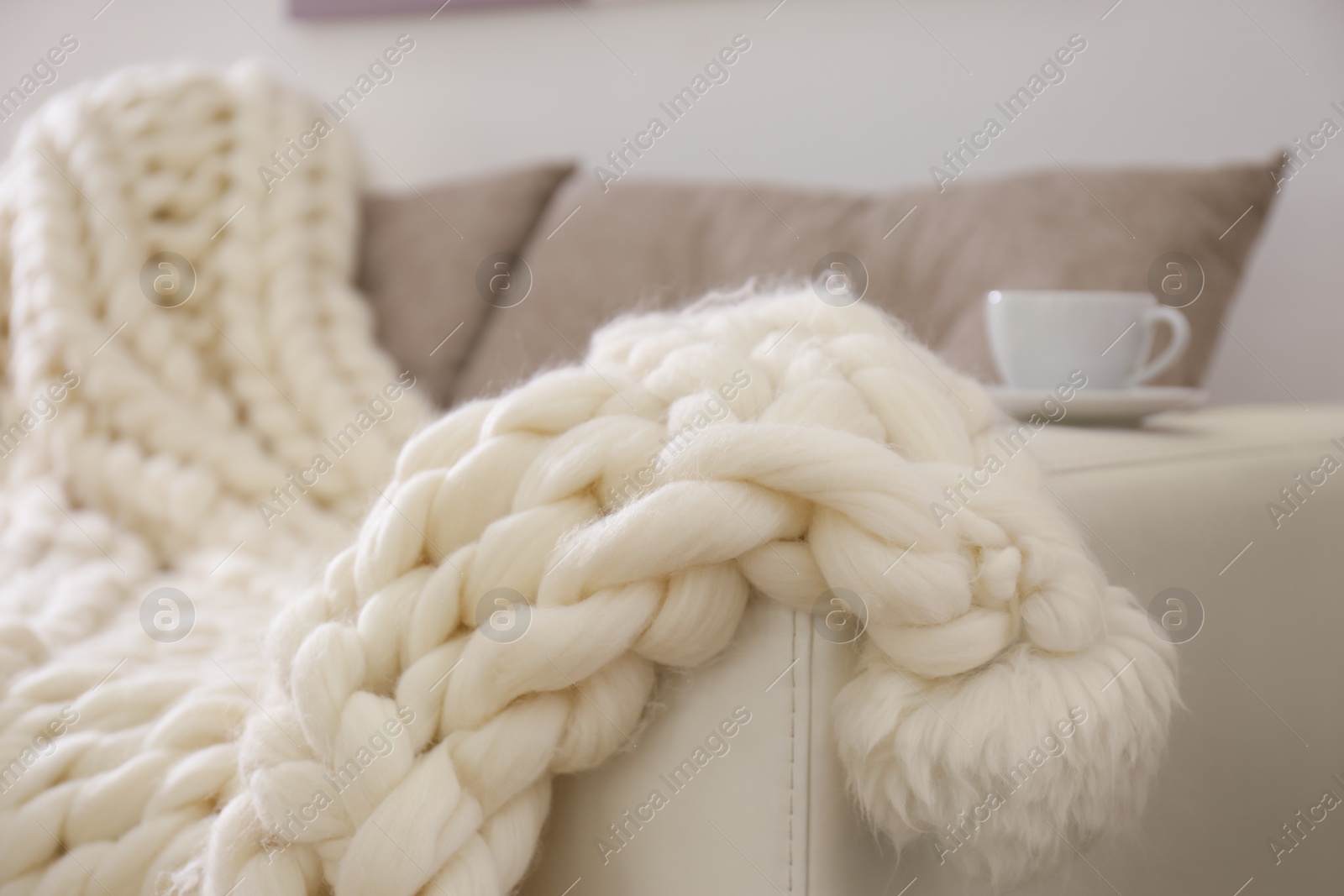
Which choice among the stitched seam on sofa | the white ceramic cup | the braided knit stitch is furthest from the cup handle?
the braided knit stitch

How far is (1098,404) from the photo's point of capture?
31.8 inches

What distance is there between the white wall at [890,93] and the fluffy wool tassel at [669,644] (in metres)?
1.08

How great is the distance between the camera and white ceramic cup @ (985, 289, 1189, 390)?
892 millimetres

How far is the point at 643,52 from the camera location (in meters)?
1.64

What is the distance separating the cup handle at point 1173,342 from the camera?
92 centimetres

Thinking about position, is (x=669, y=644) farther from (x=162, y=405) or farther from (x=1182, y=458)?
(x=162, y=405)

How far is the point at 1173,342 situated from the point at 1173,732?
51cm

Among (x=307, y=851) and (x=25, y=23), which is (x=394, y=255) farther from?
(x=25, y=23)

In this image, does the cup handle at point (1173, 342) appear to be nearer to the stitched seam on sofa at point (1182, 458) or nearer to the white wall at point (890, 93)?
the stitched seam on sofa at point (1182, 458)

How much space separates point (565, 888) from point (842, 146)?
4.16ft

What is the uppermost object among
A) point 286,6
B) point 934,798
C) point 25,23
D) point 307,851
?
point 25,23

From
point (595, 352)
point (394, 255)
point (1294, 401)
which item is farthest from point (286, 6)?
point (1294, 401)

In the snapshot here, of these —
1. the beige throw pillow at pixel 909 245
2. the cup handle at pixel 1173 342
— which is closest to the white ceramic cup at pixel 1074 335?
the cup handle at pixel 1173 342

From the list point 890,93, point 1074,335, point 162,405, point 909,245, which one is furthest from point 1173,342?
point 162,405
